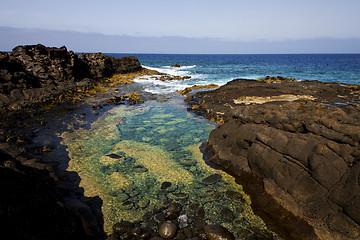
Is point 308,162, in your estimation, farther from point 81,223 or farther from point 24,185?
point 24,185

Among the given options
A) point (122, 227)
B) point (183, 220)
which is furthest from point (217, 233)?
point (122, 227)

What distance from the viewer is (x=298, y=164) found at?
357 inches

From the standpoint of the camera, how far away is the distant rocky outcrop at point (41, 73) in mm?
24828

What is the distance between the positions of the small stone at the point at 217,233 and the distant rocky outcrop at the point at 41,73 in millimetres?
23102

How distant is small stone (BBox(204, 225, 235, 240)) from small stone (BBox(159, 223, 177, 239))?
42.8 inches

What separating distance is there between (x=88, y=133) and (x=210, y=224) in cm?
1266

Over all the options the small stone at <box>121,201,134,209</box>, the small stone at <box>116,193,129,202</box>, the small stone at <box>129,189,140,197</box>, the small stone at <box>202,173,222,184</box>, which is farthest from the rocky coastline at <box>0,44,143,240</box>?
the small stone at <box>202,173,222,184</box>

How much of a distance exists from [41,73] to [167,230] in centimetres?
3419

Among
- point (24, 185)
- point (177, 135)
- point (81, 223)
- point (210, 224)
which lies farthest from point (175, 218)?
point (177, 135)

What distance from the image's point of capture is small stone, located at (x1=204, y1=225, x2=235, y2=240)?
23.6 feet

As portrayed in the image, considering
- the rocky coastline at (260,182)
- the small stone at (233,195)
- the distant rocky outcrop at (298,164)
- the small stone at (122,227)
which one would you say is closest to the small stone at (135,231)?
the rocky coastline at (260,182)

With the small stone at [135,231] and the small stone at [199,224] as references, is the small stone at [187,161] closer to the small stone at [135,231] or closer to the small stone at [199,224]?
the small stone at [199,224]

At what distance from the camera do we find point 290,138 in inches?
387

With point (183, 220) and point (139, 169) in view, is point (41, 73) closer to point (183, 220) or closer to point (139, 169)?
point (139, 169)
